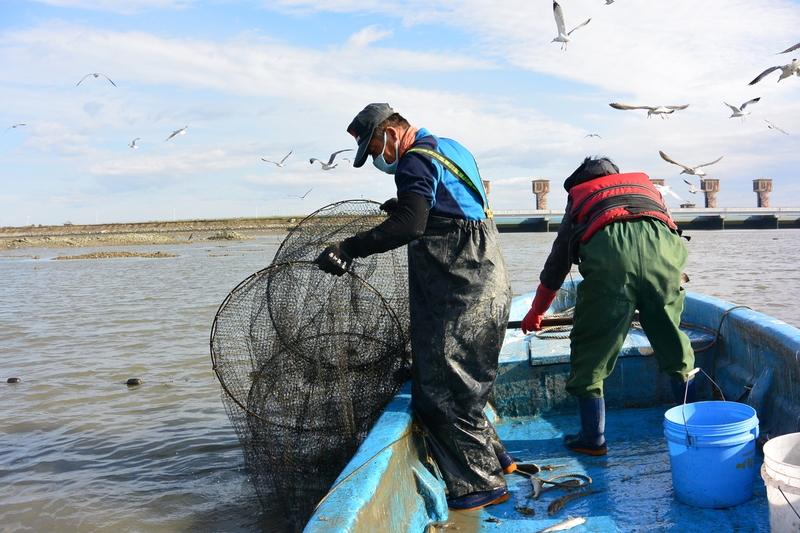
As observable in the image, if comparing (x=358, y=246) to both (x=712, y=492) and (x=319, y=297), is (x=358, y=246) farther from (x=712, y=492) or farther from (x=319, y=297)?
(x=712, y=492)

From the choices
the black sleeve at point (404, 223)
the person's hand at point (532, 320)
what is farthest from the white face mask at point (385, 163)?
the person's hand at point (532, 320)

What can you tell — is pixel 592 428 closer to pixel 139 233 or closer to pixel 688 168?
pixel 688 168

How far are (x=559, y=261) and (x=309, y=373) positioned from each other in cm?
152

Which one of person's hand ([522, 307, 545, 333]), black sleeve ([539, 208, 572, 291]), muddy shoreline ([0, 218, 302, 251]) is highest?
muddy shoreline ([0, 218, 302, 251])

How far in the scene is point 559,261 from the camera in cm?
365

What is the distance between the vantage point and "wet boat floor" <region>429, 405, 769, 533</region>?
2.77 metres

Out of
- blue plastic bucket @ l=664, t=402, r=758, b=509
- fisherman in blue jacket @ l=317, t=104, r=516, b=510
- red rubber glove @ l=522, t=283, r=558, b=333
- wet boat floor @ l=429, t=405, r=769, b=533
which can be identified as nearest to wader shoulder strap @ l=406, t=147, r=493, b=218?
fisherman in blue jacket @ l=317, t=104, r=516, b=510

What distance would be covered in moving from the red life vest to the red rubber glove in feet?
1.28

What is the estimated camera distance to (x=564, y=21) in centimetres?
1005

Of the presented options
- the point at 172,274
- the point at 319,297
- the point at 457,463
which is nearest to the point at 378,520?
the point at 457,463

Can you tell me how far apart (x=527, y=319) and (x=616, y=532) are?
4.62 ft

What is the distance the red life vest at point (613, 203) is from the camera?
10.6 feet

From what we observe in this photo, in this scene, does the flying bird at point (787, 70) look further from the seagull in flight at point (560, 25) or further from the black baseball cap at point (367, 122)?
the black baseball cap at point (367, 122)

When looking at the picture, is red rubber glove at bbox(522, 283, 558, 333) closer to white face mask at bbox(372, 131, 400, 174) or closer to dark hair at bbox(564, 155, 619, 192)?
dark hair at bbox(564, 155, 619, 192)
